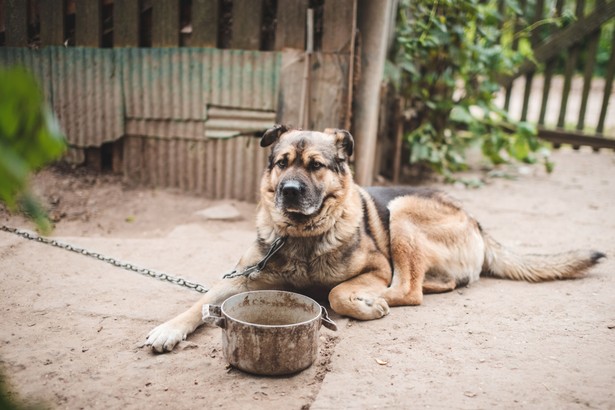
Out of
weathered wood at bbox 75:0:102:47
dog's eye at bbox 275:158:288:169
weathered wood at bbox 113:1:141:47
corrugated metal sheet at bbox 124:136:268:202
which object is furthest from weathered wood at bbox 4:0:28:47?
dog's eye at bbox 275:158:288:169

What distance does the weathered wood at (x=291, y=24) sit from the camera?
5332mm

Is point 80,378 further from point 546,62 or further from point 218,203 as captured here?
point 546,62

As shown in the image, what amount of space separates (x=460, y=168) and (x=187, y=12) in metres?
4.75

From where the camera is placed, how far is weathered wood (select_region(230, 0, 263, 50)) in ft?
17.9

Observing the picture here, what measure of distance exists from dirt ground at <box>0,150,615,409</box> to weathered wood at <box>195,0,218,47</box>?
6.59ft

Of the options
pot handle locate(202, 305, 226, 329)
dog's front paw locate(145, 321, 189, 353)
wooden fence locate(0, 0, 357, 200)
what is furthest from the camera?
wooden fence locate(0, 0, 357, 200)

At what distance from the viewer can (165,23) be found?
570cm

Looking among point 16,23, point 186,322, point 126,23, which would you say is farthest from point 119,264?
point 16,23

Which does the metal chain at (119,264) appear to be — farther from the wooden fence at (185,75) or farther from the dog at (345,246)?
the wooden fence at (185,75)

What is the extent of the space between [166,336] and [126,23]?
4.15 m

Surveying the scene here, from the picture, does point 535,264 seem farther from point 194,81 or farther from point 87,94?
point 87,94

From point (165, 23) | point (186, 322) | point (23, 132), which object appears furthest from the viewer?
point (165, 23)

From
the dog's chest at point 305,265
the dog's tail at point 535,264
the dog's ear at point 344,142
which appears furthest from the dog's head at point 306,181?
the dog's tail at point 535,264

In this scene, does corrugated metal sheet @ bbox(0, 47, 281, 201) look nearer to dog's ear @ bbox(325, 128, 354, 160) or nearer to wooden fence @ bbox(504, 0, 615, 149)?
dog's ear @ bbox(325, 128, 354, 160)
